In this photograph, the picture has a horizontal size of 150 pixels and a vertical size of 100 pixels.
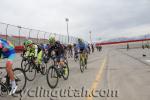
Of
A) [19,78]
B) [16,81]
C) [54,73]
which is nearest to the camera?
[16,81]

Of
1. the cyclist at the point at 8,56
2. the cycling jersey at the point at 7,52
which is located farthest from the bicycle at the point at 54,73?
the cycling jersey at the point at 7,52

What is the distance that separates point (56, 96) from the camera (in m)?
8.69

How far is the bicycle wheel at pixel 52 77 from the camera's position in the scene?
404 inches

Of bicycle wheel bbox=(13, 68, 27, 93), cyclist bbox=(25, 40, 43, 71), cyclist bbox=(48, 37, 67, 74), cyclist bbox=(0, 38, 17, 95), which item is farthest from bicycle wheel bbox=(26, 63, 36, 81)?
cyclist bbox=(0, 38, 17, 95)

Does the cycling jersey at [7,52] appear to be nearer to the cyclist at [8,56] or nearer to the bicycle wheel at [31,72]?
the cyclist at [8,56]

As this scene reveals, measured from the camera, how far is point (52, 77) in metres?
10.5

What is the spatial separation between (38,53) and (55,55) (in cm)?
202

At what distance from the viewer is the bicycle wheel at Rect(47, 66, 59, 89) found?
33.6ft

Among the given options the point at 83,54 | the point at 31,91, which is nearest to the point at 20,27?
the point at 83,54

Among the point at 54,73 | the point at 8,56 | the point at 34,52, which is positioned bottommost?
the point at 54,73

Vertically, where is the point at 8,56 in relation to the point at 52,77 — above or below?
above

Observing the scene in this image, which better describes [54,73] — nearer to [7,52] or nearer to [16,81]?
[16,81]

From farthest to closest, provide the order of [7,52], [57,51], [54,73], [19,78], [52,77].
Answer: [57,51]
[54,73]
[52,77]
[19,78]
[7,52]

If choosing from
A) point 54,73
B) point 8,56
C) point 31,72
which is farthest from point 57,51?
point 8,56
